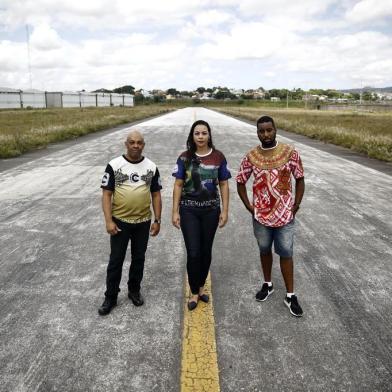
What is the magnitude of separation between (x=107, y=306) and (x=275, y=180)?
1869mm

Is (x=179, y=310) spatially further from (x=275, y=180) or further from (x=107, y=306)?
(x=275, y=180)

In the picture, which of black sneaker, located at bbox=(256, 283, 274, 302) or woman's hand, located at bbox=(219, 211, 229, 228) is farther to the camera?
black sneaker, located at bbox=(256, 283, 274, 302)

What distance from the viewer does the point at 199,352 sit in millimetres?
3006

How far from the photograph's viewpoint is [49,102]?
85.1 m

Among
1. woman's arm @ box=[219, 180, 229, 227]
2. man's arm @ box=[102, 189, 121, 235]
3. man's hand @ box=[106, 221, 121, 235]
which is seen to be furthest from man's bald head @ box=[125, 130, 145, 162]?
woman's arm @ box=[219, 180, 229, 227]

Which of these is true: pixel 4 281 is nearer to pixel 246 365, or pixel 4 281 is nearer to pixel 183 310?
pixel 183 310

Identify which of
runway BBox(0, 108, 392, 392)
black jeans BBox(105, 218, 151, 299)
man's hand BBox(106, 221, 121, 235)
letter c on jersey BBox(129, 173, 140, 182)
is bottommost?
runway BBox(0, 108, 392, 392)

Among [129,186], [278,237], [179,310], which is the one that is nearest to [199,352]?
[179,310]

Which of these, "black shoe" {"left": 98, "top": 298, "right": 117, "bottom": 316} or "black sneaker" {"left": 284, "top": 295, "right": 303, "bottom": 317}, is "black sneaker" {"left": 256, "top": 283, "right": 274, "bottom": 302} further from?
"black shoe" {"left": 98, "top": 298, "right": 117, "bottom": 316}

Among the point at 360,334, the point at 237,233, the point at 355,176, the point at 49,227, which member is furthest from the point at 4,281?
the point at 355,176

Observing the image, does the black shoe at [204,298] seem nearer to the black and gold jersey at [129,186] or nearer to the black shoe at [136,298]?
the black shoe at [136,298]

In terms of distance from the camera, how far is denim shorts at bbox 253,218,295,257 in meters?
3.62

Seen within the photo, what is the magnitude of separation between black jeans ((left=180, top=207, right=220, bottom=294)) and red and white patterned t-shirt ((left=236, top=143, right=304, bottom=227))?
449 millimetres

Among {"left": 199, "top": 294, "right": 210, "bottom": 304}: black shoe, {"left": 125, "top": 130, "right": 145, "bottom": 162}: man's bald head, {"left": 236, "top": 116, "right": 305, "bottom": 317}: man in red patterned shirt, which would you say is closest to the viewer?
{"left": 125, "top": 130, "right": 145, "bottom": 162}: man's bald head
